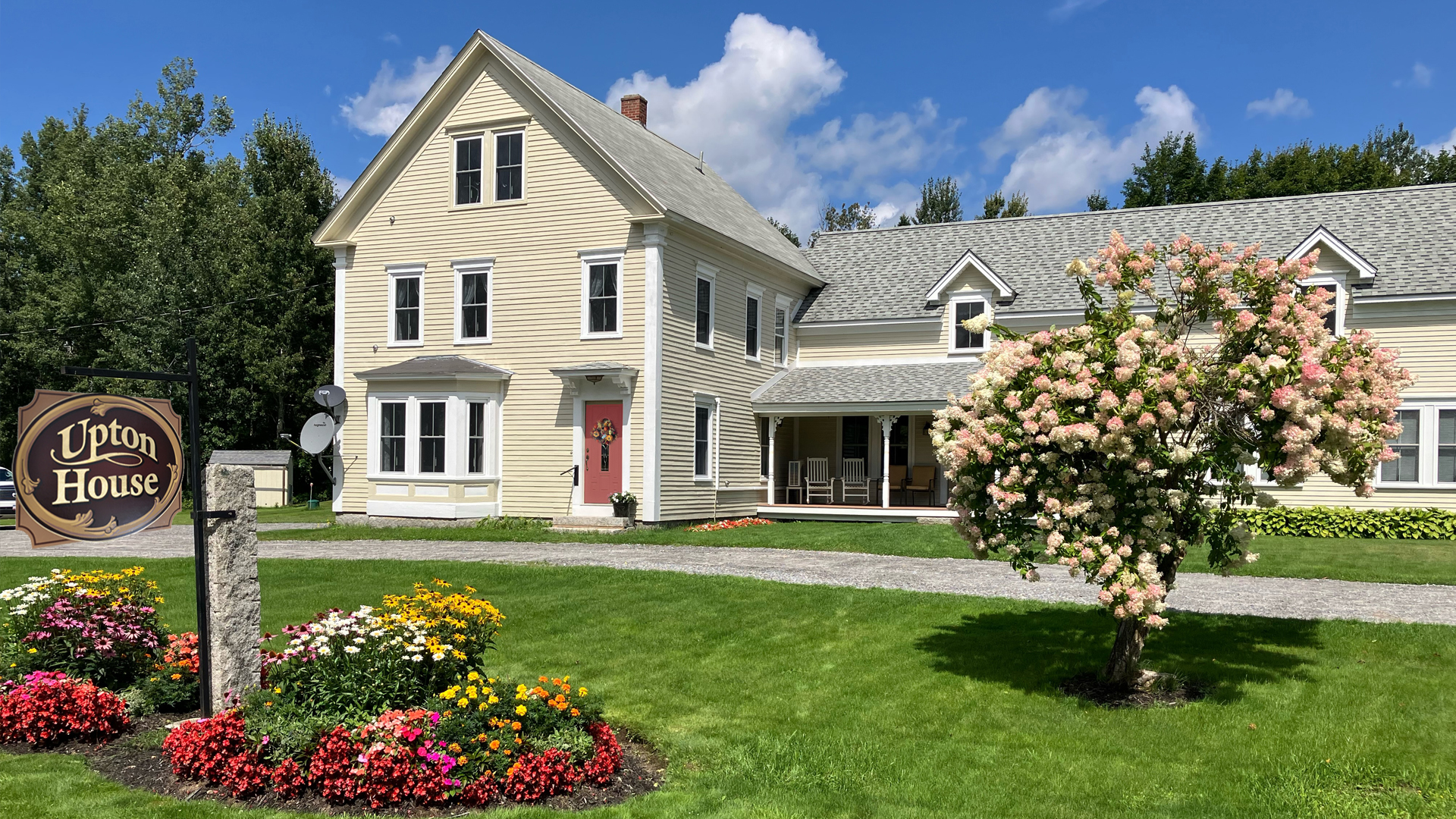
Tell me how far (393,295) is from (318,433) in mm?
3482

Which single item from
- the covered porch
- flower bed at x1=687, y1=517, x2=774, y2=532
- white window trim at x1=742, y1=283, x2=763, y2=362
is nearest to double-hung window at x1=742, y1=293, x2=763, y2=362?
white window trim at x1=742, y1=283, x2=763, y2=362

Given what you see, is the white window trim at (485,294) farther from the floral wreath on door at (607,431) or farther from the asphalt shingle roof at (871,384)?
the asphalt shingle roof at (871,384)

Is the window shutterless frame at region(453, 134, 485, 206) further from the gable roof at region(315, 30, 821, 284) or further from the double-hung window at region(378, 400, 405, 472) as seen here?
the double-hung window at region(378, 400, 405, 472)

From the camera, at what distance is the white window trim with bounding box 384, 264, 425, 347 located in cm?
2350

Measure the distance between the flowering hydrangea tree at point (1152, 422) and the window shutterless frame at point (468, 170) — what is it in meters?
16.9

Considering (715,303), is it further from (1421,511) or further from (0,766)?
(0,766)

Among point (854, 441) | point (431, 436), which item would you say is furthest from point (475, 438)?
point (854, 441)

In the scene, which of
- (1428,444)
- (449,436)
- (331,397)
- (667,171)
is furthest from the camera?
(667,171)

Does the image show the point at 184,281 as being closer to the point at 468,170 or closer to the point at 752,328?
the point at 468,170

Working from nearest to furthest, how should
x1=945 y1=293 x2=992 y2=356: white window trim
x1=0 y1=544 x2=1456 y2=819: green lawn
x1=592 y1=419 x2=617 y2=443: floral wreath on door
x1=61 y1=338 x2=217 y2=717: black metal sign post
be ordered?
x1=0 y1=544 x2=1456 y2=819: green lawn
x1=61 y1=338 x2=217 y2=717: black metal sign post
x1=592 y1=419 x2=617 y2=443: floral wreath on door
x1=945 y1=293 x2=992 y2=356: white window trim

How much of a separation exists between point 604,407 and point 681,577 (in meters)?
8.51

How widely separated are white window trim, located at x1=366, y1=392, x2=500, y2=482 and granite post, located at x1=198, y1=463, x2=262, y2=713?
594 inches

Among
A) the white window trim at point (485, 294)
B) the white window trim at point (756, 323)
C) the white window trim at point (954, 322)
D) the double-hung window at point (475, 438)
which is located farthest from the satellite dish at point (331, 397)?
the white window trim at point (954, 322)

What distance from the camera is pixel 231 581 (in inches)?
Answer: 285
